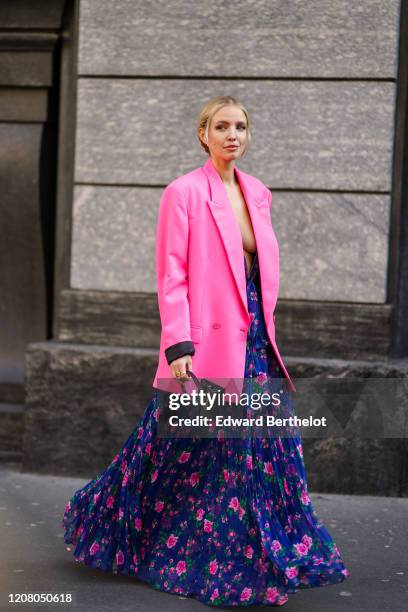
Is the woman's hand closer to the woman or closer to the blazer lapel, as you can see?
the woman

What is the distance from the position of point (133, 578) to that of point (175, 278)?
49.9 inches

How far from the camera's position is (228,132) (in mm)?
3867

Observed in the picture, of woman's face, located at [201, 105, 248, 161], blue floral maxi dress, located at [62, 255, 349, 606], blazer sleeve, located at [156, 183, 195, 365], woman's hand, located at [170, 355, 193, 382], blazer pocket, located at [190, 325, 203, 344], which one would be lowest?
blue floral maxi dress, located at [62, 255, 349, 606]

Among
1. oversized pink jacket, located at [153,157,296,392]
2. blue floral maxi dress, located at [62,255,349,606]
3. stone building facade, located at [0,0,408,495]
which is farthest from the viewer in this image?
stone building facade, located at [0,0,408,495]

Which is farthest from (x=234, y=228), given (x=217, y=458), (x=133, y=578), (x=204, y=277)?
(x=133, y=578)

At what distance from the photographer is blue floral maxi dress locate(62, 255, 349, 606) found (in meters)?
3.70

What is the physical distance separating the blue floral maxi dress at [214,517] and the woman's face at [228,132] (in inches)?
18.7

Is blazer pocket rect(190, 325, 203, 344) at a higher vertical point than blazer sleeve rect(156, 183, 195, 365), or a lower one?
lower

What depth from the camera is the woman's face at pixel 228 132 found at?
386 centimetres

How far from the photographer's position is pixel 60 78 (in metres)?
6.25

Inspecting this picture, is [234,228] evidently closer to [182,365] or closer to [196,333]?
[196,333]

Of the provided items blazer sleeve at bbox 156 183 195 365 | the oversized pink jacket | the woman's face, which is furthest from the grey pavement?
the woman's face

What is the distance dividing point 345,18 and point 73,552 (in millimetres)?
3232

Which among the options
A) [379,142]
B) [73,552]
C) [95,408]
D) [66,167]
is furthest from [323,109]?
[73,552]
